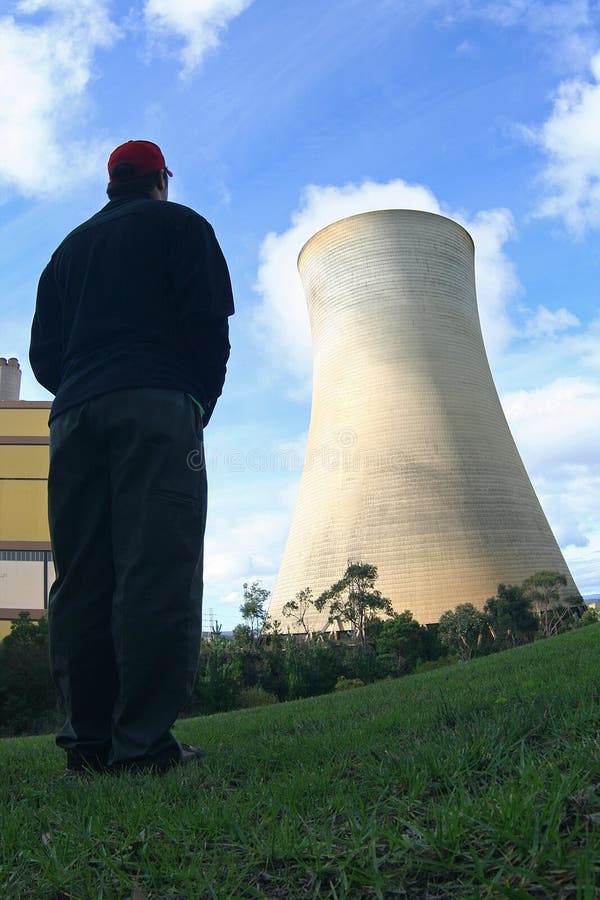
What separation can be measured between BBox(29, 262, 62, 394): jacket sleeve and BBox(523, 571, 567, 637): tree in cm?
1627

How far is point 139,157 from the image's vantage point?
6.81ft

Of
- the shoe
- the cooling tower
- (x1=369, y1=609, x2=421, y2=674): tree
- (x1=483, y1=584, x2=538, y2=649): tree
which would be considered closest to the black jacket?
the shoe

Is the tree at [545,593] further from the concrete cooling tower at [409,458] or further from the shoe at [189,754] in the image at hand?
the shoe at [189,754]

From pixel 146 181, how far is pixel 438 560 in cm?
1562

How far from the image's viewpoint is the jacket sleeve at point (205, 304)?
5.97 ft

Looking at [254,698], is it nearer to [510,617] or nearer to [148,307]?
[510,617]

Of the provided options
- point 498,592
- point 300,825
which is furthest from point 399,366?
point 300,825

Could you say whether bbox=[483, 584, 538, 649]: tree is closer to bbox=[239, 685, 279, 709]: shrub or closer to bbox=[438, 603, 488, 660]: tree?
bbox=[438, 603, 488, 660]: tree

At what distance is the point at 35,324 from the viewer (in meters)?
2.12

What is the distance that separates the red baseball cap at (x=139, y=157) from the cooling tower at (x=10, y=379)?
19.4 metres

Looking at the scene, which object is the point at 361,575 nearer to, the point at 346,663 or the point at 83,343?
the point at 346,663

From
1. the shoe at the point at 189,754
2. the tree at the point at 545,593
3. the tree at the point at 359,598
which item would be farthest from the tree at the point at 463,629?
the shoe at the point at 189,754

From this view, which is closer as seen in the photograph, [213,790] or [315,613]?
[213,790]

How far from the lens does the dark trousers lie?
159 cm
